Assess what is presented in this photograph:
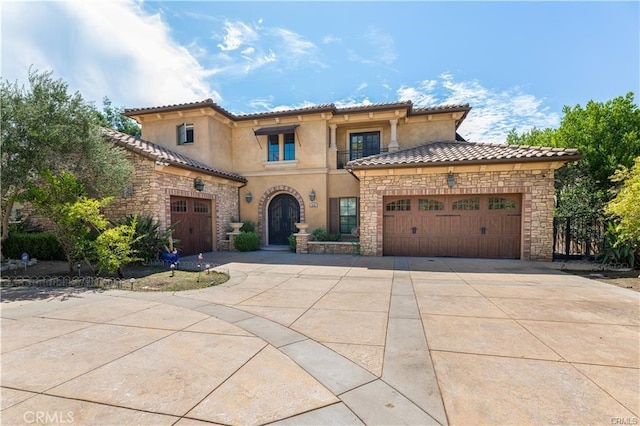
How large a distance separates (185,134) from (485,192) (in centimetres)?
1398

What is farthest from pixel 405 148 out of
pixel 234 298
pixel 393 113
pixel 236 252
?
pixel 234 298

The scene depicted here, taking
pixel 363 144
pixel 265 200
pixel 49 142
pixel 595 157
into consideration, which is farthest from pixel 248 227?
pixel 595 157

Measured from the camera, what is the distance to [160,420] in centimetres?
243

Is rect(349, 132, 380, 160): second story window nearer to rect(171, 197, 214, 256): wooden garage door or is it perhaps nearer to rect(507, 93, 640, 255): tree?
rect(171, 197, 214, 256): wooden garage door

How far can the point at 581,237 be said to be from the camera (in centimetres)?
1122

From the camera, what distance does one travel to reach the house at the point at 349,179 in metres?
10.6

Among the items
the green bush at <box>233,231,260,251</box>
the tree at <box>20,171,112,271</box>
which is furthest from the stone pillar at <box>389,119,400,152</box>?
the tree at <box>20,171,112,271</box>

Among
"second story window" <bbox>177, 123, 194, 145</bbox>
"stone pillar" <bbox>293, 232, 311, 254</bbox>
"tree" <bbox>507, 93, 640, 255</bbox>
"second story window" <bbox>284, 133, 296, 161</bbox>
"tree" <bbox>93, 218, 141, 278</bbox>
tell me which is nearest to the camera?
"tree" <bbox>93, 218, 141, 278</bbox>

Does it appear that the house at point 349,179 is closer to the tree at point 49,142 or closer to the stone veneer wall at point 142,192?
the stone veneer wall at point 142,192

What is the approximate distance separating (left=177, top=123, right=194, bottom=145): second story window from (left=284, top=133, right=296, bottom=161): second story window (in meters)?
4.75

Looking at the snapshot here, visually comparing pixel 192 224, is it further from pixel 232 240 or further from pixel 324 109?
pixel 324 109

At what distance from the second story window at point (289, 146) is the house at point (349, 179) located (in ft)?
0.20

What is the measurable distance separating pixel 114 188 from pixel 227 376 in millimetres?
9464

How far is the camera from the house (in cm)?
1060
